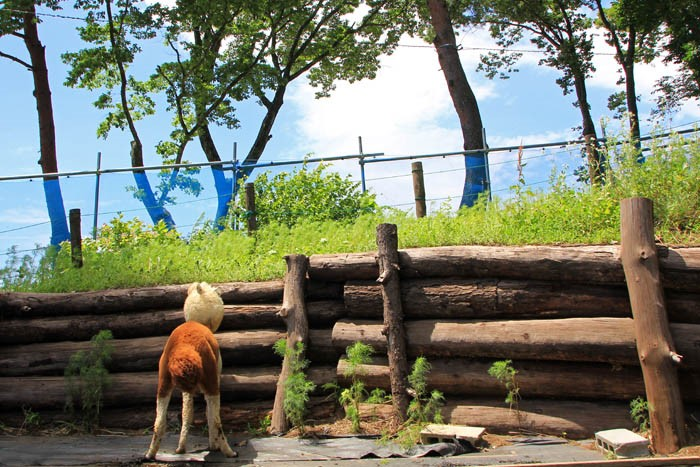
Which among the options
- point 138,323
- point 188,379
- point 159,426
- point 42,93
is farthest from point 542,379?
point 42,93

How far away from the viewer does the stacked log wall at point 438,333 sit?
16.8 feet

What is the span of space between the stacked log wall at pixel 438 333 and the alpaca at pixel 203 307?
74cm

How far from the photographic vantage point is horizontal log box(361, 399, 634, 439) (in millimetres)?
4988

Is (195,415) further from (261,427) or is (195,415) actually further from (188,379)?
(188,379)

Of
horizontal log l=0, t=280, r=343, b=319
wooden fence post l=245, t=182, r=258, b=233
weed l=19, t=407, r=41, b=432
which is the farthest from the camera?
wooden fence post l=245, t=182, r=258, b=233

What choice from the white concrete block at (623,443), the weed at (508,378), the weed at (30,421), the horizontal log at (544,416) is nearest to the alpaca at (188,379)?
the horizontal log at (544,416)

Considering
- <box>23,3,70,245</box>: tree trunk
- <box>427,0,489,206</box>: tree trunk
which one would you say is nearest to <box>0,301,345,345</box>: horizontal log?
<box>427,0,489,206</box>: tree trunk

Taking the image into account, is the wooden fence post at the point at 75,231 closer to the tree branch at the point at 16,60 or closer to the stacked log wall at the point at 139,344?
the stacked log wall at the point at 139,344

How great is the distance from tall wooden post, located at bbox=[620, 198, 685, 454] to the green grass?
0.79 metres

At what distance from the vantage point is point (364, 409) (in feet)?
18.2

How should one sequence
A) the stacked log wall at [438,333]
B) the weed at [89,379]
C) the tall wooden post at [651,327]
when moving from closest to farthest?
the tall wooden post at [651,327] → the stacked log wall at [438,333] → the weed at [89,379]

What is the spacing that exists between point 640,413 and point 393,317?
7.18ft

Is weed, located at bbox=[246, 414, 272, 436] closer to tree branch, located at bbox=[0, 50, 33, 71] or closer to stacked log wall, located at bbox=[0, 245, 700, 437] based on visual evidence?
stacked log wall, located at bbox=[0, 245, 700, 437]

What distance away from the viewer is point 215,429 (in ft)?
16.1
